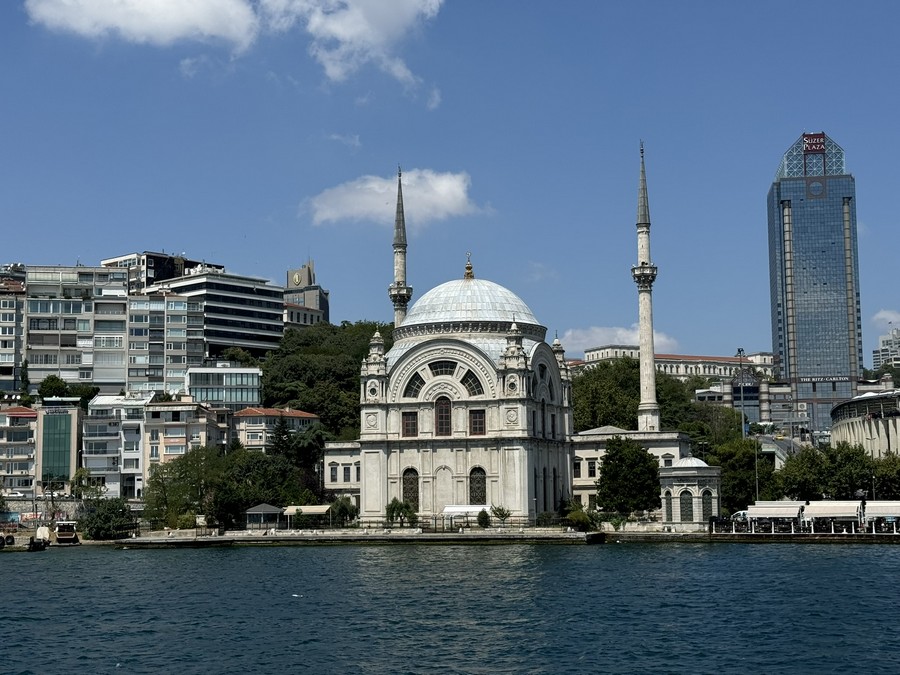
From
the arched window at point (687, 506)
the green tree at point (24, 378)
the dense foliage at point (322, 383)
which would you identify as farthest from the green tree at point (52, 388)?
the arched window at point (687, 506)

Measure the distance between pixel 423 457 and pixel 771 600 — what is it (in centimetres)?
3913

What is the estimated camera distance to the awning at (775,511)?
69.4 meters

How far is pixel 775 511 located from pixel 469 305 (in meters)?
23.7

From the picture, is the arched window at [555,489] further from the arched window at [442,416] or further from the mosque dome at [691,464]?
the mosque dome at [691,464]

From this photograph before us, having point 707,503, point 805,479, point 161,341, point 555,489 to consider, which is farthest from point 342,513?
point 161,341

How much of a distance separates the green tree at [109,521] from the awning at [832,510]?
3993 cm

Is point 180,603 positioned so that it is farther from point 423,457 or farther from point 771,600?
point 423,457

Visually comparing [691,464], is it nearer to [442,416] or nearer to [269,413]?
[442,416]

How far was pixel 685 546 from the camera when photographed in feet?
211

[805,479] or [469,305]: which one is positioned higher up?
[469,305]

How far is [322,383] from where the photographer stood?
10619 cm

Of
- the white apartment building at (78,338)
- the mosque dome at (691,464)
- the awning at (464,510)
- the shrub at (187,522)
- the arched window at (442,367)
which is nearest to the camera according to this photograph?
the mosque dome at (691,464)

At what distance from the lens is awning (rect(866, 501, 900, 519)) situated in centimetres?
6769

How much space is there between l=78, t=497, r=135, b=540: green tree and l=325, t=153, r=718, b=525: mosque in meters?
14.5
